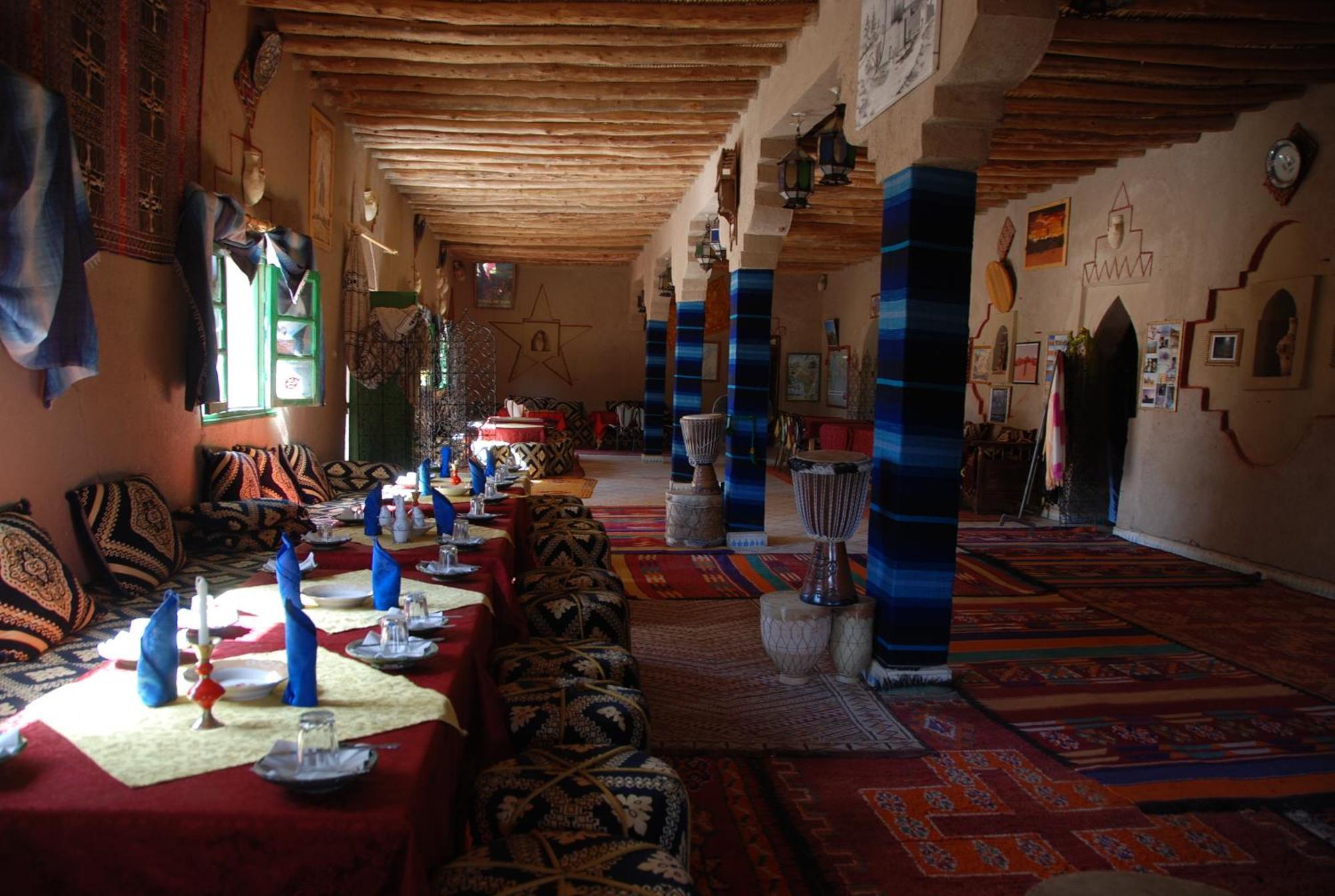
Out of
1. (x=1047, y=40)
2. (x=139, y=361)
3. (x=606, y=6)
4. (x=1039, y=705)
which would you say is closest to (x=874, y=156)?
(x=1047, y=40)

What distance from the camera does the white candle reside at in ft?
6.44

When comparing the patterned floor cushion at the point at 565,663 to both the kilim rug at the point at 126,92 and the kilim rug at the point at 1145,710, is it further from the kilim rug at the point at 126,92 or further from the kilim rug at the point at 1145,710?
the kilim rug at the point at 126,92

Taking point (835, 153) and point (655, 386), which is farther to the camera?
point (655, 386)

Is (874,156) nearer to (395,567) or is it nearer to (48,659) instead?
(395,567)

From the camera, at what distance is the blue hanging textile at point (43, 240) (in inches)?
126

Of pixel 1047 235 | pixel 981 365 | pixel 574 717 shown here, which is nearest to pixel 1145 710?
pixel 574 717

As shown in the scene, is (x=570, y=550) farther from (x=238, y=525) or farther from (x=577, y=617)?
(x=238, y=525)

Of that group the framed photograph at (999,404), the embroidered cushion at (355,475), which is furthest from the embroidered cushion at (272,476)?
the framed photograph at (999,404)

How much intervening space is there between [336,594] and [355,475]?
416 centimetres

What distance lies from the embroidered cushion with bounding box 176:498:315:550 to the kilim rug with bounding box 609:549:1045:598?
2148mm

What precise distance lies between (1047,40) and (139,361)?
4.25 m

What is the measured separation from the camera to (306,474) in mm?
6082

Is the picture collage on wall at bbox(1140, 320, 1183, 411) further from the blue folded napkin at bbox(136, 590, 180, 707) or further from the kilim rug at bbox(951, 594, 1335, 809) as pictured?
the blue folded napkin at bbox(136, 590, 180, 707)

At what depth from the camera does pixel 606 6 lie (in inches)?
211
